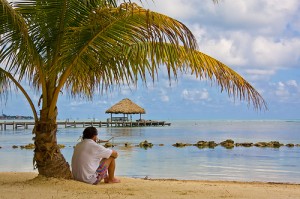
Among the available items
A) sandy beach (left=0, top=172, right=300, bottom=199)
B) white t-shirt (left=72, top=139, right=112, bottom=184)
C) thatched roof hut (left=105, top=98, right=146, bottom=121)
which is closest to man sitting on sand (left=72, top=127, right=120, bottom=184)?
white t-shirt (left=72, top=139, right=112, bottom=184)

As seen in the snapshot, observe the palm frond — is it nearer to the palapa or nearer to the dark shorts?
the dark shorts

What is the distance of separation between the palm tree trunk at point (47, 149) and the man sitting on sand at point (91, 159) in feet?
0.86

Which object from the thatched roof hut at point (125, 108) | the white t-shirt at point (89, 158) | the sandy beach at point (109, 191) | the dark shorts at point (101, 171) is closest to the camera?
the sandy beach at point (109, 191)

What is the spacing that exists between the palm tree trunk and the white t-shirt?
0.28 m

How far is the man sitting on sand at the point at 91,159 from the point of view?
6.50 m

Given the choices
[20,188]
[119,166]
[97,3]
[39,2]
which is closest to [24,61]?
[39,2]

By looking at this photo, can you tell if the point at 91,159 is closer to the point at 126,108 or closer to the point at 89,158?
the point at 89,158

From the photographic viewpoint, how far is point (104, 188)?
6.29 meters

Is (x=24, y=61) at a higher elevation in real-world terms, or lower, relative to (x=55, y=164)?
higher

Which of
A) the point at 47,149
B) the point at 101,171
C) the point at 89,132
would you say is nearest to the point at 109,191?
the point at 101,171

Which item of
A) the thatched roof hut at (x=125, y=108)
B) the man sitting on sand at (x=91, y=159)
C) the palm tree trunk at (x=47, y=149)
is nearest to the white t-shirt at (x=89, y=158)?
the man sitting on sand at (x=91, y=159)

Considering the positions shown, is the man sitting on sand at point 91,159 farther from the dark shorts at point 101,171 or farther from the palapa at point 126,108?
the palapa at point 126,108

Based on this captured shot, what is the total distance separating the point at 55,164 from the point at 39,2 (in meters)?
2.26

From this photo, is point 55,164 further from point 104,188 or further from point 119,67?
A: point 119,67
